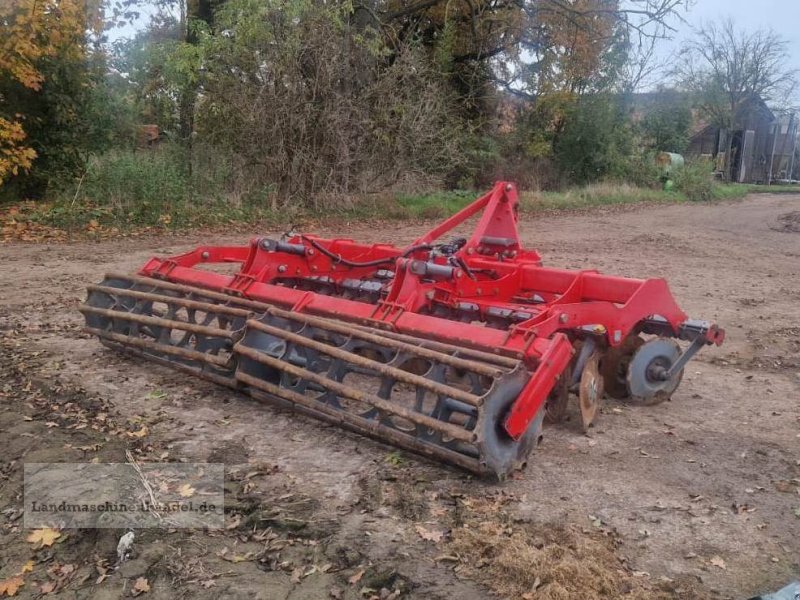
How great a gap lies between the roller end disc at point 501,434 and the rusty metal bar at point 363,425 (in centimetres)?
10

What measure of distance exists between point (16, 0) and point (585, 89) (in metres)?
17.5

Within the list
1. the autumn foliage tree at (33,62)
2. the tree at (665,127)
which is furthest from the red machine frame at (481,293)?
the tree at (665,127)

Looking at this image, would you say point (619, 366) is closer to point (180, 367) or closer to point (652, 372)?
point (652, 372)

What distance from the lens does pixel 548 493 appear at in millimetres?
3906

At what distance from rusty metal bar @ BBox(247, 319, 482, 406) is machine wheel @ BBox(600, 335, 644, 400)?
5.90 feet

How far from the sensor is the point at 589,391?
4.73 meters

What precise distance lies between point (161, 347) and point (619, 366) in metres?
3.21

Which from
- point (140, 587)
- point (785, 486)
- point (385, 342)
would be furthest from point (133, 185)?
point (785, 486)

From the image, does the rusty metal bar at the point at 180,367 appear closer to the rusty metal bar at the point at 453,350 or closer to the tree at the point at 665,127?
the rusty metal bar at the point at 453,350

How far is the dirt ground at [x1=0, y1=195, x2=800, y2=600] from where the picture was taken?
10.2 feet

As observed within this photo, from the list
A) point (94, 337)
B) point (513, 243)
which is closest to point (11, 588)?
point (94, 337)

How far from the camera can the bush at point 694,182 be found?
82.6ft

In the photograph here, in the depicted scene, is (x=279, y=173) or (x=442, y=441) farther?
(x=279, y=173)

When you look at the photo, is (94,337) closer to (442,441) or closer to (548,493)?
(442,441)
